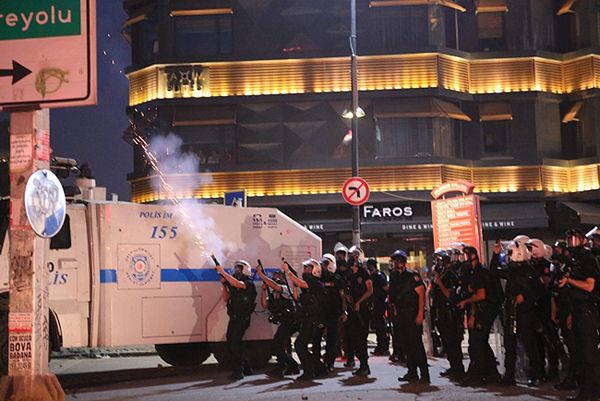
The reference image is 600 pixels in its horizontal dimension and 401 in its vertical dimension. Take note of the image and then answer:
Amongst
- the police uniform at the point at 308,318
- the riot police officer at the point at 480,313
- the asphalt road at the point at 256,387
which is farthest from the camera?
the police uniform at the point at 308,318

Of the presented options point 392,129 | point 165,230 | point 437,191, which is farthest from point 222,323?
point 392,129

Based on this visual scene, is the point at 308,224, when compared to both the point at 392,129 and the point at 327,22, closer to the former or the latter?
the point at 392,129

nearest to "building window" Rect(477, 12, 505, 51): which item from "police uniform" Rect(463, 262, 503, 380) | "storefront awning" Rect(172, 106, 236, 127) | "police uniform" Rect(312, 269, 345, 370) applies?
"storefront awning" Rect(172, 106, 236, 127)

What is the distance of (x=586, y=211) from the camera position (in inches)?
1057

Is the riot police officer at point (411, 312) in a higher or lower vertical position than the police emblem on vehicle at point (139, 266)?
lower

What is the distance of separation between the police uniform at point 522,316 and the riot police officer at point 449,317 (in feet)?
3.88

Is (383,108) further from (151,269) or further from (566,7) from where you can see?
(151,269)

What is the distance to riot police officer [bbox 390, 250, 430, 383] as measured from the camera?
40.5 ft

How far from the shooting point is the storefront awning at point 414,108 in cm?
2669

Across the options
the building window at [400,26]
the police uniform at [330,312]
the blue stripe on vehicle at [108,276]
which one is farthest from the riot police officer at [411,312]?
the building window at [400,26]

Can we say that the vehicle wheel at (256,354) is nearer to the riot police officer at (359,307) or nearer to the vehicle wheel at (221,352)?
the vehicle wheel at (221,352)

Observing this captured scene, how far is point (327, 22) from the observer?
27609mm

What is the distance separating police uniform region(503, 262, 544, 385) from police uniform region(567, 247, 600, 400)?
1.02m

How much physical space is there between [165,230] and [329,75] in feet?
47.6
